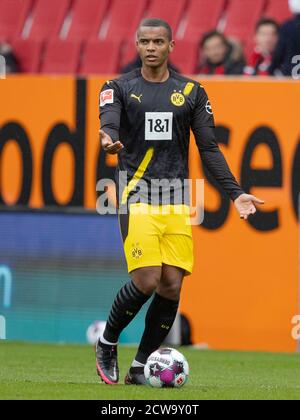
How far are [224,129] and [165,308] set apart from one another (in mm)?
4604

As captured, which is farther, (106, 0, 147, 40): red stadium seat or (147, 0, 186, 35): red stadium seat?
(106, 0, 147, 40): red stadium seat

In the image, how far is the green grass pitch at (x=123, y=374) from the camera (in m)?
7.63

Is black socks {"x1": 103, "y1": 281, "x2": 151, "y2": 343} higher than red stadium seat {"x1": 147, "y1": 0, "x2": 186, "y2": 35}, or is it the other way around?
red stadium seat {"x1": 147, "y1": 0, "x2": 186, "y2": 35}

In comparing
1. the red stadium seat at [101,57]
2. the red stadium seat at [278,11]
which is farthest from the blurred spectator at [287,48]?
the red stadium seat at [101,57]

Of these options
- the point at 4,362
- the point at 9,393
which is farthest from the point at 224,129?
the point at 9,393

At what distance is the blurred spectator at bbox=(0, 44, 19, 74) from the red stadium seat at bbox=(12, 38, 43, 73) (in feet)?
1.05

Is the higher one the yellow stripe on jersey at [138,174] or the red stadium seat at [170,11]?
the red stadium seat at [170,11]

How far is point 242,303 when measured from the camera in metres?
12.5

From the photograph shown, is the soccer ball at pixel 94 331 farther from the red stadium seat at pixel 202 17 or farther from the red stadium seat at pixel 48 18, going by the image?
the red stadium seat at pixel 48 18

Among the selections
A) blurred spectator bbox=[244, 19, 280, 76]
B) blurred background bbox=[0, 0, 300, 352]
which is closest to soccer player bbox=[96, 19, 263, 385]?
blurred background bbox=[0, 0, 300, 352]

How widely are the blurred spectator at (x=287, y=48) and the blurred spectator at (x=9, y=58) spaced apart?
361 centimetres

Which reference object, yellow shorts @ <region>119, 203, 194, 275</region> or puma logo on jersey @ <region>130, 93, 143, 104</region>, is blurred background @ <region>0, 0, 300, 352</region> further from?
puma logo on jersey @ <region>130, 93, 143, 104</region>

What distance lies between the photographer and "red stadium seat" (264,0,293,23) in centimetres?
1560

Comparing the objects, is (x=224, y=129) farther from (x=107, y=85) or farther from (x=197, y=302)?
(x=107, y=85)
